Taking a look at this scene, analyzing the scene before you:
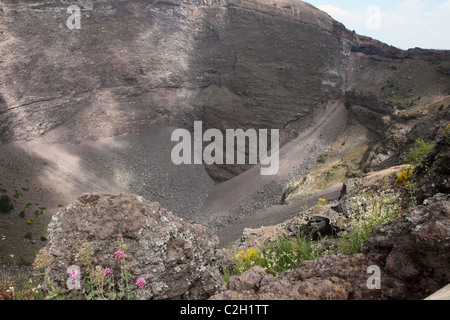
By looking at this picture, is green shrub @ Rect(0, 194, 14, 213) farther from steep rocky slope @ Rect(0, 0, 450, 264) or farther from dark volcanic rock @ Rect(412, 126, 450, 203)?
dark volcanic rock @ Rect(412, 126, 450, 203)

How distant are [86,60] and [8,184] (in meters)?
14.1

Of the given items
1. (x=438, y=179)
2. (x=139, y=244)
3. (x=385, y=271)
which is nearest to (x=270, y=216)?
(x=438, y=179)

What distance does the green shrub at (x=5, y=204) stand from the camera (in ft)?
60.7

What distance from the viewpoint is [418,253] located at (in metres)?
2.67

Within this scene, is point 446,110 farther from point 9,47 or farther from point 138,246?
point 9,47

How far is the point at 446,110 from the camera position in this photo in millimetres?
17609

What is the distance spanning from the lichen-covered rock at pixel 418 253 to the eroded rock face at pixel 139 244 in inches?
91.9

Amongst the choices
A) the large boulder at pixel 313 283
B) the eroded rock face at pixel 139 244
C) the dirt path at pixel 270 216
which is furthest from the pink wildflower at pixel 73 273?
the dirt path at pixel 270 216

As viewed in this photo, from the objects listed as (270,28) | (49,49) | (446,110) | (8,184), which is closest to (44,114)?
(49,49)

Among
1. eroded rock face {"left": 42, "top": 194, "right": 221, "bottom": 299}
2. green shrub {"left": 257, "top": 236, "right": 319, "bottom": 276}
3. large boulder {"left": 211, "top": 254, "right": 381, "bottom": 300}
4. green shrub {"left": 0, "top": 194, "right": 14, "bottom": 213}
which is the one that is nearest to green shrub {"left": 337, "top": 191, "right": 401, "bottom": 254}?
green shrub {"left": 257, "top": 236, "right": 319, "bottom": 276}

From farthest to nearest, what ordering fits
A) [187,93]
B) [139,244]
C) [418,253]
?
[187,93] < [139,244] < [418,253]

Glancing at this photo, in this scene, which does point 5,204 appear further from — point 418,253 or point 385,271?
point 418,253

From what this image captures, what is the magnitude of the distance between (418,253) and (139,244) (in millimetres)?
3124

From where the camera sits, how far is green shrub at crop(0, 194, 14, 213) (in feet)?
60.7
